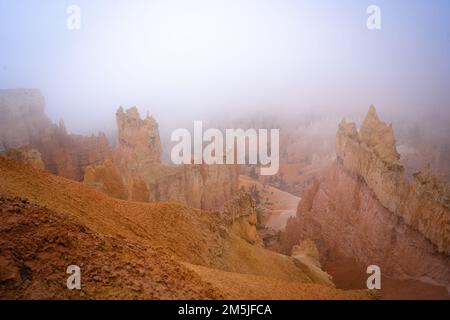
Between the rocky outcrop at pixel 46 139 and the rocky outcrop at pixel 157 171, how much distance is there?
5.70 metres

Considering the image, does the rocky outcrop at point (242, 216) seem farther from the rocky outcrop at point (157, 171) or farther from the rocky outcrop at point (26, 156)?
the rocky outcrop at point (26, 156)

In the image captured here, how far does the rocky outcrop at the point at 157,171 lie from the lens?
111 feet

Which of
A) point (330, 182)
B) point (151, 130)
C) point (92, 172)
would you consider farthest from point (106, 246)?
point (151, 130)

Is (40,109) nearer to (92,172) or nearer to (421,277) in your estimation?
(92,172)

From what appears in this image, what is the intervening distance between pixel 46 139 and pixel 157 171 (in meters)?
19.1

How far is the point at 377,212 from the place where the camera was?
23609 mm

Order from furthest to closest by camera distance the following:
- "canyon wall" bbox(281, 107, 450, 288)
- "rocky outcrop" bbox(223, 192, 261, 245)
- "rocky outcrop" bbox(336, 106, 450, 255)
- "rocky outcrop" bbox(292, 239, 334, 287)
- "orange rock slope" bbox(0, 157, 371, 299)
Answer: "canyon wall" bbox(281, 107, 450, 288) < "rocky outcrop" bbox(336, 106, 450, 255) < "rocky outcrop" bbox(292, 239, 334, 287) < "rocky outcrop" bbox(223, 192, 261, 245) < "orange rock slope" bbox(0, 157, 371, 299)

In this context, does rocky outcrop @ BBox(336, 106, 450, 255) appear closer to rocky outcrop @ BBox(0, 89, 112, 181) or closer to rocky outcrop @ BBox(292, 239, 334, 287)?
rocky outcrop @ BBox(292, 239, 334, 287)

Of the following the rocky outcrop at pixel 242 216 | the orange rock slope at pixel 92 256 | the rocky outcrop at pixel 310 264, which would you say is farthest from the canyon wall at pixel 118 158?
the orange rock slope at pixel 92 256

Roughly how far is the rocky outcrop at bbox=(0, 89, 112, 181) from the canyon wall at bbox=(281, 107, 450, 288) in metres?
25.0

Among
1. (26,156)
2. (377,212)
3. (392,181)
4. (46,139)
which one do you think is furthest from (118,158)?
(392,181)

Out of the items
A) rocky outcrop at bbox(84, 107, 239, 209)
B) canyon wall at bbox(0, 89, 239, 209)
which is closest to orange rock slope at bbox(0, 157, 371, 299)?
canyon wall at bbox(0, 89, 239, 209)

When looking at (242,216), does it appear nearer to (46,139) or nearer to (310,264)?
(310,264)

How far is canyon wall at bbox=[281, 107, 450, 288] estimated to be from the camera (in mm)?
19688
